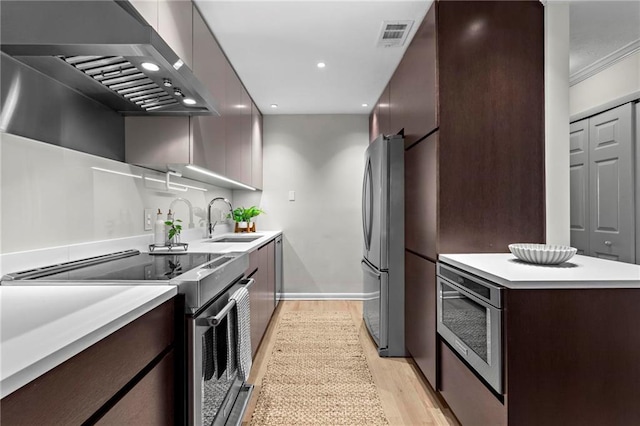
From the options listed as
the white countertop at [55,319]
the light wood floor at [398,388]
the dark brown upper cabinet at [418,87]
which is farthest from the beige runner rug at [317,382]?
the dark brown upper cabinet at [418,87]

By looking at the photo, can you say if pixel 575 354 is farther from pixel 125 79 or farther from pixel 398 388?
pixel 125 79

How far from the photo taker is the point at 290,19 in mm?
2256

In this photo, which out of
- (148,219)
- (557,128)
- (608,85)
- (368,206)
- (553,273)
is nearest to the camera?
(553,273)

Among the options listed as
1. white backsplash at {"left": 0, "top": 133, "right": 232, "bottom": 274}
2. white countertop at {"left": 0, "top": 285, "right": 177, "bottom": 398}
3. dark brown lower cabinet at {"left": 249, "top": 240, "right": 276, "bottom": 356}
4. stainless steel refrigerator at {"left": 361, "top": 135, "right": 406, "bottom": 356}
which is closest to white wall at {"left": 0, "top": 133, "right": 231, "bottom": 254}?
white backsplash at {"left": 0, "top": 133, "right": 232, "bottom": 274}

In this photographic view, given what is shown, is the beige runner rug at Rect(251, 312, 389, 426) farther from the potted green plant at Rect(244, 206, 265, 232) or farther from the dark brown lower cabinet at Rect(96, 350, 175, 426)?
the potted green plant at Rect(244, 206, 265, 232)

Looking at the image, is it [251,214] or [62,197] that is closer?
[62,197]

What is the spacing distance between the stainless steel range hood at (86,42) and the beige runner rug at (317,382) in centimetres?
176

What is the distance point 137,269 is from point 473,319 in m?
1.42

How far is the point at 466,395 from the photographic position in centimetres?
169

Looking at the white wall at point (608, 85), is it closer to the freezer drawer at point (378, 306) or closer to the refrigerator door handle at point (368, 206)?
the refrigerator door handle at point (368, 206)

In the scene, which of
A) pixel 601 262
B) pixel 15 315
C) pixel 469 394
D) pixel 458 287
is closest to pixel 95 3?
pixel 15 315

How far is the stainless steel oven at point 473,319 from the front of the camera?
1.40 m

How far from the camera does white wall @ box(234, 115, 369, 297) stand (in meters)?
4.51

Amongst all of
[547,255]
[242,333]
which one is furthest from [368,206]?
[242,333]
